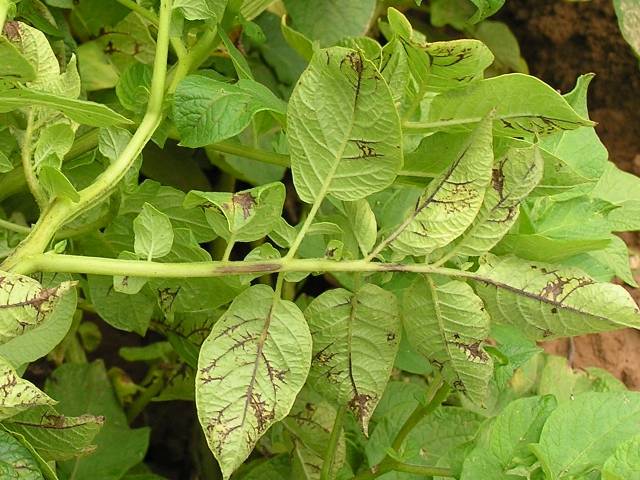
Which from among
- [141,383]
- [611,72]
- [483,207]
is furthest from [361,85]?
[611,72]

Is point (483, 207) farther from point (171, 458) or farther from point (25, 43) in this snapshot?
point (171, 458)

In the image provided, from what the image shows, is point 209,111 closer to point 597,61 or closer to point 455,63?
point 455,63

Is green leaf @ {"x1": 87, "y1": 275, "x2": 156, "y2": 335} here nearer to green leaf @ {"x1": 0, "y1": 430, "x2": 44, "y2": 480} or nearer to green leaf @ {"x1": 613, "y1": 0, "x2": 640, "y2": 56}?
green leaf @ {"x1": 0, "y1": 430, "x2": 44, "y2": 480}

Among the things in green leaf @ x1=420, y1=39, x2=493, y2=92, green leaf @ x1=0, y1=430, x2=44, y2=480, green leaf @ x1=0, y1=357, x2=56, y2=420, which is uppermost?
green leaf @ x1=420, y1=39, x2=493, y2=92

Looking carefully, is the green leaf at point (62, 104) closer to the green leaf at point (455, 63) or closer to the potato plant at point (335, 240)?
the potato plant at point (335, 240)

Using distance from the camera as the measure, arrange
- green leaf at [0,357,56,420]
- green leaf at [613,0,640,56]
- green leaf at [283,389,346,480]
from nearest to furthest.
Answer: green leaf at [0,357,56,420], green leaf at [283,389,346,480], green leaf at [613,0,640,56]

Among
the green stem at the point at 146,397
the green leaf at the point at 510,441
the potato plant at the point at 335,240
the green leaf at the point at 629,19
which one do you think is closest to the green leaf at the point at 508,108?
the potato plant at the point at 335,240

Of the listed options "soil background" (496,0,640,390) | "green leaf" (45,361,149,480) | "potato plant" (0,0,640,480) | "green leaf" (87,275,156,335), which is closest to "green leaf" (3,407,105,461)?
"potato plant" (0,0,640,480)
